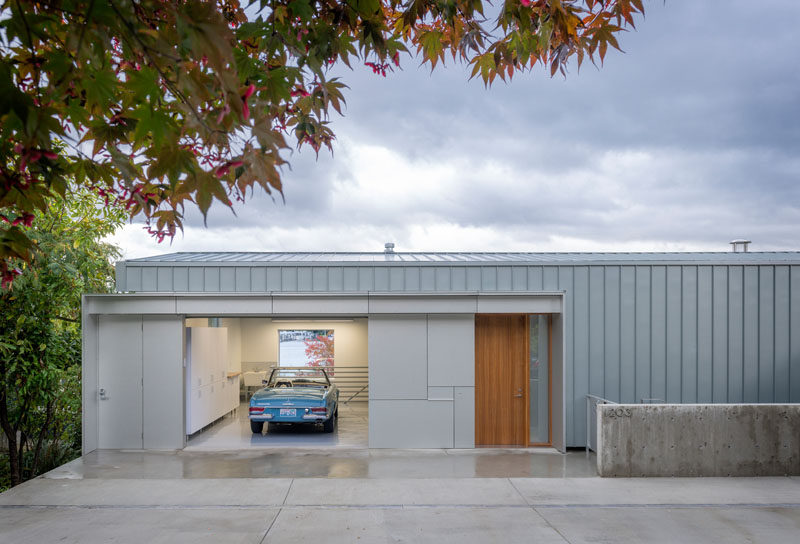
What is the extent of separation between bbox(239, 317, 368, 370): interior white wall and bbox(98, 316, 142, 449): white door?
8.07 metres

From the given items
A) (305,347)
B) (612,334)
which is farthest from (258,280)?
(305,347)

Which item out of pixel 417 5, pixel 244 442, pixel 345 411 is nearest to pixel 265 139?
pixel 417 5

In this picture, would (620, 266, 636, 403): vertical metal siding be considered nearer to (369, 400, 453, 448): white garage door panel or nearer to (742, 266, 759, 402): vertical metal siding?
(742, 266, 759, 402): vertical metal siding

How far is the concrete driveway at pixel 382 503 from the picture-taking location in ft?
19.6

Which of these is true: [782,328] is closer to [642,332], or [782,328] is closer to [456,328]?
[642,332]

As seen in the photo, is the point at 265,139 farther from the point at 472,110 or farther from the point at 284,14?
the point at 472,110

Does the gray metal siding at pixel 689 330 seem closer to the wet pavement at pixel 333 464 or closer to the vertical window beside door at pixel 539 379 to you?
the vertical window beside door at pixel 539 379

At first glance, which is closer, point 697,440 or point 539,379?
point 697,440

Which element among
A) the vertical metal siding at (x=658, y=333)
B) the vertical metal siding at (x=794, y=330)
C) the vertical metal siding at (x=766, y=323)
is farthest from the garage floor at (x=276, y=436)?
the vertical metal siding at (x=794, y=330)

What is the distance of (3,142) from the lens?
2.61 m

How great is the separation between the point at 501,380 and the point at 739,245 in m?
8.26

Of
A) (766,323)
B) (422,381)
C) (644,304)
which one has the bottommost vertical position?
(422,381)

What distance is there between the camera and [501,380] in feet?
34.1

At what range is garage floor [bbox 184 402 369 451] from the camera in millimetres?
10523
